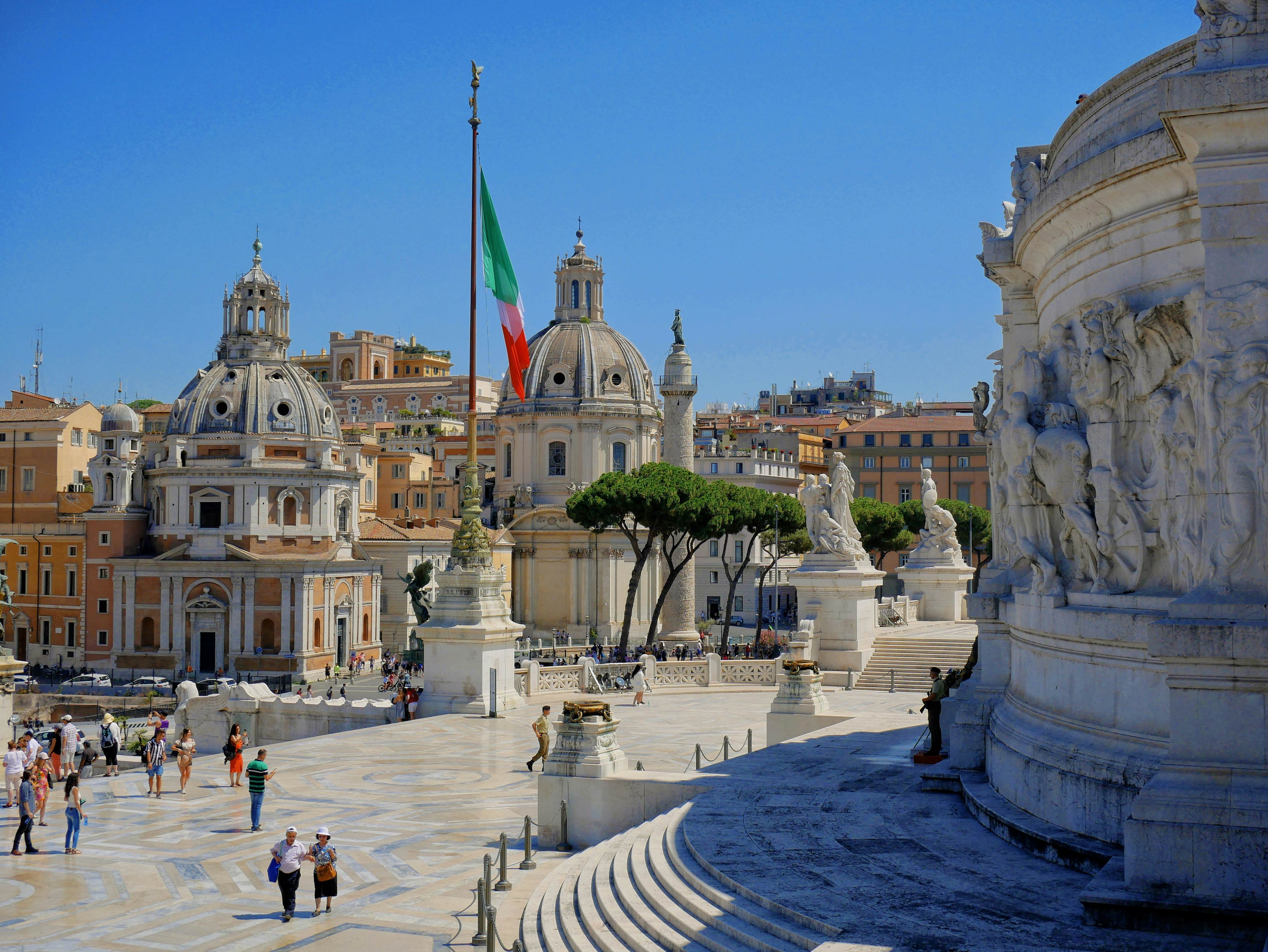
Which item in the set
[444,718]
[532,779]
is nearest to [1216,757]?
[532,779]

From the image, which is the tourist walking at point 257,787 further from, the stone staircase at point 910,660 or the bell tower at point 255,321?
the bell tower at point 255,321

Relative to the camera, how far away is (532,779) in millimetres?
19656

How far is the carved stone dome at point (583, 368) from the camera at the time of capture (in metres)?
74.8

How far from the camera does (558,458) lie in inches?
2950

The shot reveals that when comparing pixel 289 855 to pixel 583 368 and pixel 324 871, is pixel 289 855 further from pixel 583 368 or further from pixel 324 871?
pixel 583 368

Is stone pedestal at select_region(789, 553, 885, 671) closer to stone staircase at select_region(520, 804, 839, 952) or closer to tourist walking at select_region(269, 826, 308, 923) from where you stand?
stone staircase at select_region(520, 804, 839, 952)

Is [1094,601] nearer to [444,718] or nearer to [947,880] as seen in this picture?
[947,880]

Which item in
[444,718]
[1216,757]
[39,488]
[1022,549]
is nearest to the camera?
[1216,757]

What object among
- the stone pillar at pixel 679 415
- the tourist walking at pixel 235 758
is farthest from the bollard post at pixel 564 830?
the stone pillar at pixel 679 415

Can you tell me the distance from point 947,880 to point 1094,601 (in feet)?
8.79

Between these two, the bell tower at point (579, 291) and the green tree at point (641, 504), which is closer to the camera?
the green tree at point (641, 504)

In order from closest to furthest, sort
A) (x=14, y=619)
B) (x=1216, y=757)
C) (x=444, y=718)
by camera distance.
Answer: (x=1216, y=757)
(x=444, y=718)
(x=14, y=619)

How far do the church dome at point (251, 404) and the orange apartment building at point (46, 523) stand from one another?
910cm

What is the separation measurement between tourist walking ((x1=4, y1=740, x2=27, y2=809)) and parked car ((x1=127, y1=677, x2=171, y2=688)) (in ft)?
127
